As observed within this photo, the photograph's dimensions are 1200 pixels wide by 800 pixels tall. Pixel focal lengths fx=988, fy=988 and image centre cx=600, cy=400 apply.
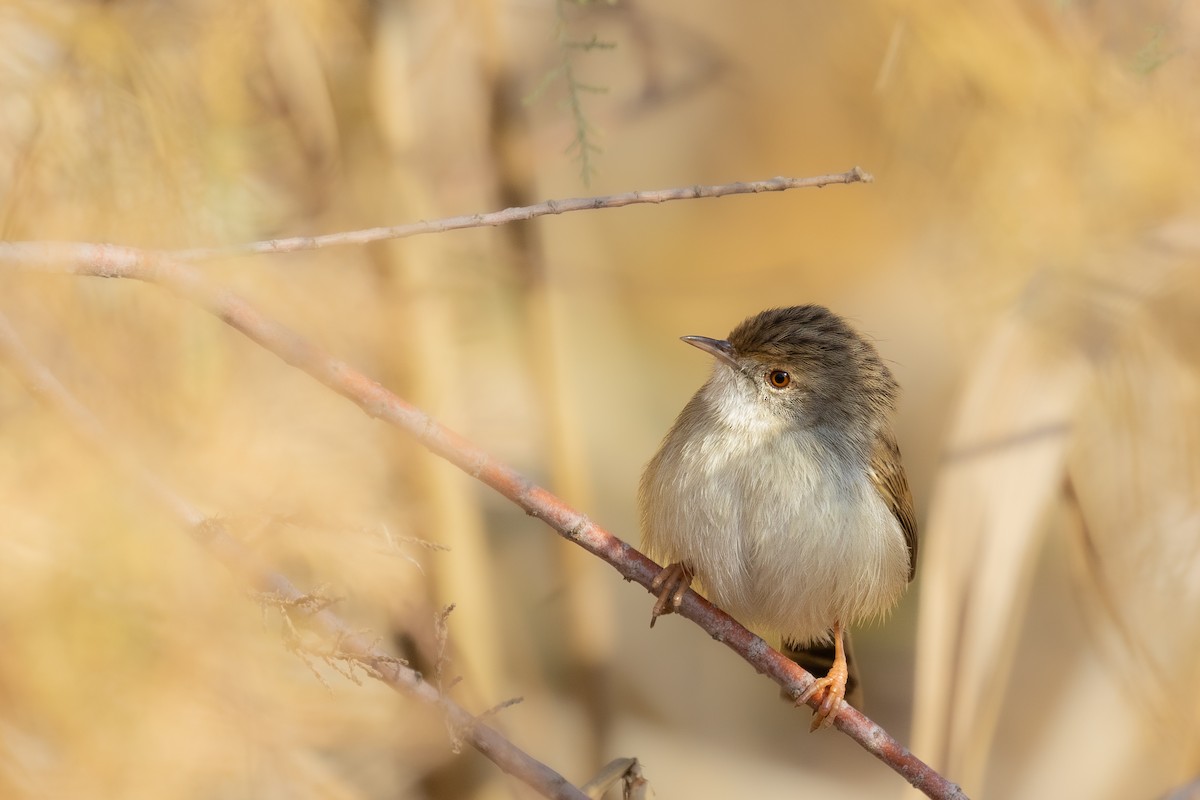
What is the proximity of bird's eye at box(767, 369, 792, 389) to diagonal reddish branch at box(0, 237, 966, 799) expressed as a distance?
0.79m

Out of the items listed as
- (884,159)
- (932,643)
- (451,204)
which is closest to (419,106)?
A: (451,204)

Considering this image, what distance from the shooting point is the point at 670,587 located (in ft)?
8.21

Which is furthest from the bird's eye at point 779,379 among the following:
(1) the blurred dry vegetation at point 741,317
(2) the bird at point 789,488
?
(1) the blurred dry vegetation at point 741,317

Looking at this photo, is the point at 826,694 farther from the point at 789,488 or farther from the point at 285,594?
the point at 285,594

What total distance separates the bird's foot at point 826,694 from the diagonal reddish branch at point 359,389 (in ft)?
1.49

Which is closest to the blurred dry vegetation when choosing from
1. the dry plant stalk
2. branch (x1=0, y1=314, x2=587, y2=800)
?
branch (x1=0, y1=314, x2=587, y2=800)

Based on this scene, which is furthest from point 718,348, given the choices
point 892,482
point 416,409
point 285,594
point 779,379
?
point 285,594

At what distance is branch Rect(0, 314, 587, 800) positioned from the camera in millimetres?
1923

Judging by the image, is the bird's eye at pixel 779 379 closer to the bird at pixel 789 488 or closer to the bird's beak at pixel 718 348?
the bird at pixel 789 488

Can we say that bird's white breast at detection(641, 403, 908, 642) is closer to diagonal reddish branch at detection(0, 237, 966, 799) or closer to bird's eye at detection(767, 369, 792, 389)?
bird's eye at detection(767, 369, 792, 389)

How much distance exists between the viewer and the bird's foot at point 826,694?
8.45ft

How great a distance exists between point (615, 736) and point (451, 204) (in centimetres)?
234

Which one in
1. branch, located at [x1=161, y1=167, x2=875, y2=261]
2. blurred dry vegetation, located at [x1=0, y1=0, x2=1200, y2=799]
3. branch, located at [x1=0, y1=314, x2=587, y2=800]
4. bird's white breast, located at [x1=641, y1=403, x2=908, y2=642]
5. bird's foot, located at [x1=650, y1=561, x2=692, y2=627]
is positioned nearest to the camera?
branch, located at [x1=161, y1=167, x2=875, y2=261]

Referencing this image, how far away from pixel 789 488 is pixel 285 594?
4.09ft
